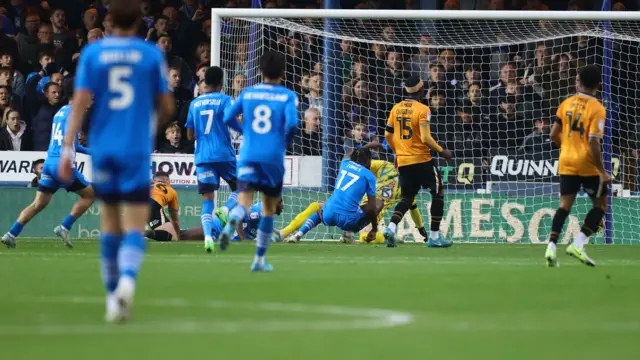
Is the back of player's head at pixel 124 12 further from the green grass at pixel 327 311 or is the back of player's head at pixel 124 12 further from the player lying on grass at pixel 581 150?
the player lying on grass at pixel 581 150

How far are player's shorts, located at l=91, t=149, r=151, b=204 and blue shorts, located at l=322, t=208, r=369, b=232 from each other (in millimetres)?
10701

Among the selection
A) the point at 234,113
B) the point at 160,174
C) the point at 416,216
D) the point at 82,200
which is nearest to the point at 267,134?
the point at 234,113

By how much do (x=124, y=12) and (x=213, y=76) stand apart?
304 inches

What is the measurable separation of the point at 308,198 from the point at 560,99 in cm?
458

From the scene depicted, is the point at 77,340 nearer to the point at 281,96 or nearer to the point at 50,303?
the point at 50,303

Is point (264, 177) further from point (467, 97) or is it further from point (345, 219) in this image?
point (467, 97)

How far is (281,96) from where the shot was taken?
1080 cm

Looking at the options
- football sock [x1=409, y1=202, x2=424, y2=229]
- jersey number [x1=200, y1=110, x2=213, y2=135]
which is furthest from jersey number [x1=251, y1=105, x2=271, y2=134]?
football sock [x1=409, y1=202, x2=424, y2=229]

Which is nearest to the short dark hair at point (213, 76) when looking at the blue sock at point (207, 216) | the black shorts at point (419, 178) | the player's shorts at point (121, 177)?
the blue sock at point (207, 216)

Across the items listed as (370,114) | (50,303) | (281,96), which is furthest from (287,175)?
(50,303)

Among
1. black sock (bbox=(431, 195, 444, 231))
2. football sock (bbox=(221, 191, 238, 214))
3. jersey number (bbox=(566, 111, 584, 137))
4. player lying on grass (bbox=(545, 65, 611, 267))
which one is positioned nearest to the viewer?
player lying on grass (bbox=(545, 65, 611, 267))

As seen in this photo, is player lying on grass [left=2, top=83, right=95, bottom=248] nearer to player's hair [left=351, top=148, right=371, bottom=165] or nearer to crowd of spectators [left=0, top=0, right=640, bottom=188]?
player's hair [left=351, top=148, right=371, bottom=165]

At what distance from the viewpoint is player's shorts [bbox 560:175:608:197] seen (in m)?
11.8

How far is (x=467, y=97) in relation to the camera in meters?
20.1
